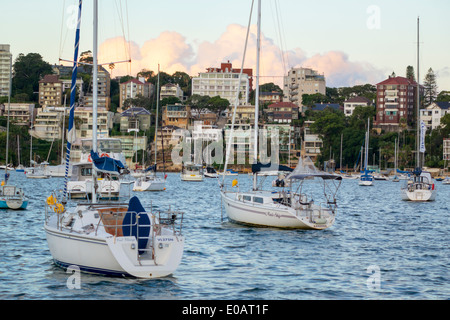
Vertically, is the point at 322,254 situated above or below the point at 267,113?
below

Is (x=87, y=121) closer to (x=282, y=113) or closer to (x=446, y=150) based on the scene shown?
(x=282, y=113)

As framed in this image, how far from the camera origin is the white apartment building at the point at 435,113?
168 m

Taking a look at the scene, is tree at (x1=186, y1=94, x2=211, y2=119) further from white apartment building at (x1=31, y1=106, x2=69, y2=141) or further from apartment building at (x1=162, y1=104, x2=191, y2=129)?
white apartment building at (x1=31, y1=106, x2=69, y2=141)

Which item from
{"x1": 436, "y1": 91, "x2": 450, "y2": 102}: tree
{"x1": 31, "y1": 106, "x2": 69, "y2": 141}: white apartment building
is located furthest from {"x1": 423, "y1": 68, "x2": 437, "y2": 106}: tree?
{"x1": 31, "y1": 106, "x2": 69, "y2": 141}: white apartment building

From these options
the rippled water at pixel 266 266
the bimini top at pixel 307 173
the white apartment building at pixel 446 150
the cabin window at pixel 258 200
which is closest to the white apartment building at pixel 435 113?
the white apartment building at pixel 446 150

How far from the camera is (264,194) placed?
31.1 metres

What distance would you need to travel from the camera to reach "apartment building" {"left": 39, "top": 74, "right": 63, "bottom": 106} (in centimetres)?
19268

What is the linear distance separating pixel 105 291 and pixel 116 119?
562 feet

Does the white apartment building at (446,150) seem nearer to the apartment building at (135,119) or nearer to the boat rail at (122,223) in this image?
the apartment building at (135,119)

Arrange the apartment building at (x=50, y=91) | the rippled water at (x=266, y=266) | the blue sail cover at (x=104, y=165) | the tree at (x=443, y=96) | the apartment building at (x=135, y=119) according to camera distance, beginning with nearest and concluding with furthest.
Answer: the rippled water at (x=266, y=266), the blue sail cover at (x=104, y=165), the apartment building at (x=135, y=119), the tree at (x=443, y=96), the apartment building at (x=50, y=91)

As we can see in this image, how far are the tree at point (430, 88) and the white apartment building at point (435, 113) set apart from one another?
26151mm

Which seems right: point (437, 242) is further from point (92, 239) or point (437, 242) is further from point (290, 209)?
point (92, 239)

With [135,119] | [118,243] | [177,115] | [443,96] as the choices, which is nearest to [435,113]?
[443,96]

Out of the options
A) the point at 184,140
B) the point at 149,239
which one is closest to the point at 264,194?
→ the point at 149,239
